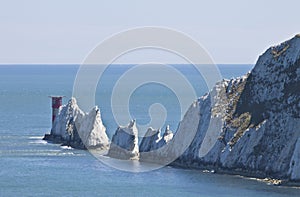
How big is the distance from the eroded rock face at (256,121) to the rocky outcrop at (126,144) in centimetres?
869

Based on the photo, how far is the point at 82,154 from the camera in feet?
404

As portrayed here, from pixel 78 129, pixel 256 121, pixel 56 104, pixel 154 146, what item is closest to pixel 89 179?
pixel 154 146

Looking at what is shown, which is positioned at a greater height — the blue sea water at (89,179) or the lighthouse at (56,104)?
the lighthouse at (56,104)

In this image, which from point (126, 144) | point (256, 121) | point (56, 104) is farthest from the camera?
point (56, 104)

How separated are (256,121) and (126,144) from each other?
1896cm

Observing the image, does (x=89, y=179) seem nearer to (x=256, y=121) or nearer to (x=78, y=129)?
(x=256, y=121)

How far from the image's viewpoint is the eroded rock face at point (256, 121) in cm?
10088

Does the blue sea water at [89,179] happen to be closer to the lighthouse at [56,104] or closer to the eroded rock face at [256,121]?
the eroded rock face at [256,121]

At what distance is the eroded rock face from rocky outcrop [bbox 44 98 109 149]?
21.1 metres

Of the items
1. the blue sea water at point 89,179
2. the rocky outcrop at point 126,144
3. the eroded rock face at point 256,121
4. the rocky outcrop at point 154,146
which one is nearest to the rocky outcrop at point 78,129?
the blue sea water at point 89,179

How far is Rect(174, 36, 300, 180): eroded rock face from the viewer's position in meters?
101

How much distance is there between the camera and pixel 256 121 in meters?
106

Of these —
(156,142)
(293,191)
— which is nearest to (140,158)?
(156,142)

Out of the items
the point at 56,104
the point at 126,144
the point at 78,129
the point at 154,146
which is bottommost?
the point at 154,146
